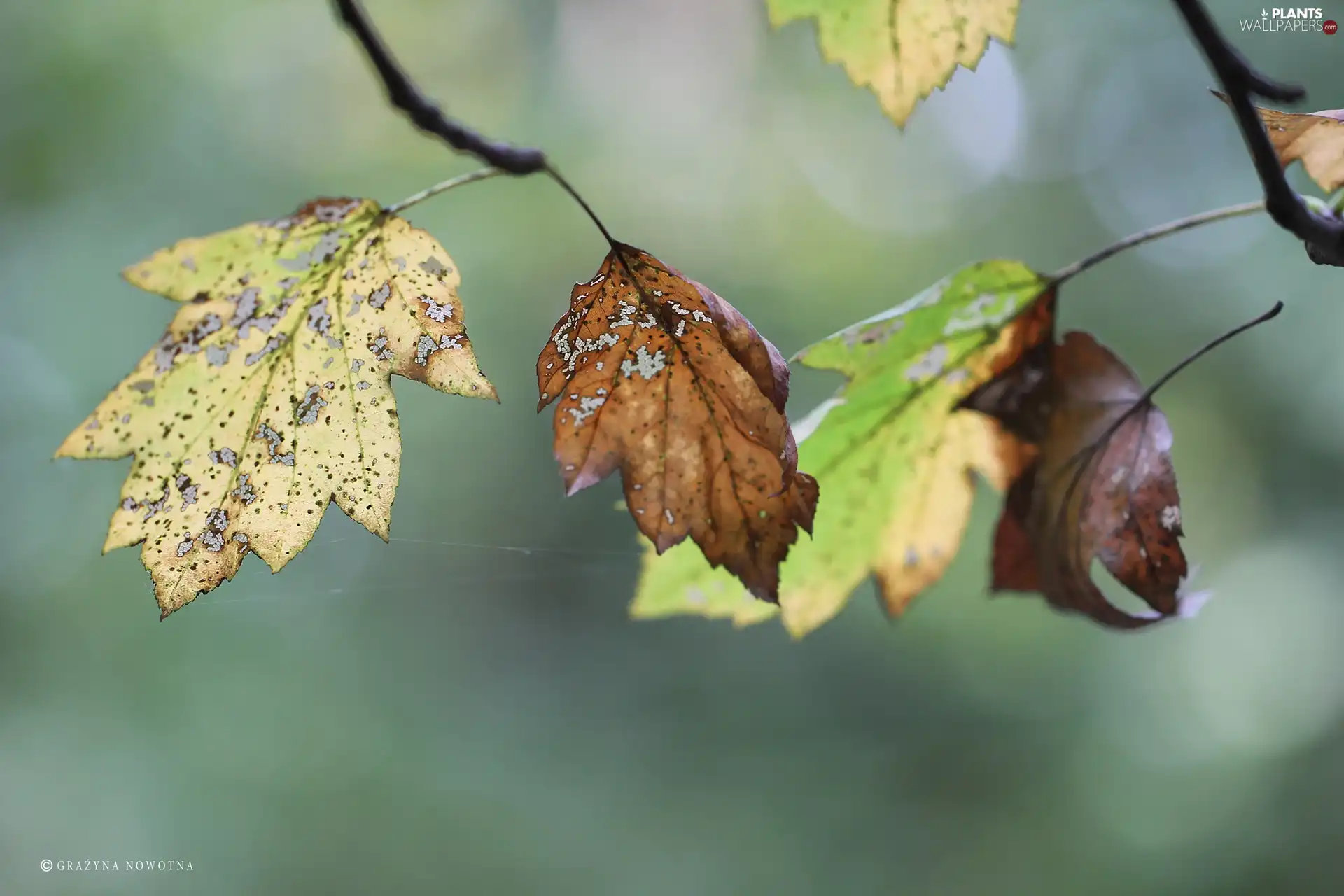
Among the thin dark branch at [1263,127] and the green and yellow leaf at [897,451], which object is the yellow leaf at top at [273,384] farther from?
the thin dark branch at [1263,127]

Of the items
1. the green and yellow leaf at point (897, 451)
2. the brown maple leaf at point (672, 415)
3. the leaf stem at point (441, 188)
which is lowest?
the green and yellow leaf at point (897, 451)

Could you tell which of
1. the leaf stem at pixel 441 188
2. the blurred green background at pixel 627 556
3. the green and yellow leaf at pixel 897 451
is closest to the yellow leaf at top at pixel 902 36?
the green and yellow leaf at pixel 897 451

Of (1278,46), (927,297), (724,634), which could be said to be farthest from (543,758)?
(1278,46)

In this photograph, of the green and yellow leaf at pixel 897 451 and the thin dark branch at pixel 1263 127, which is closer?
the thin dark branch at pixel 1263 127

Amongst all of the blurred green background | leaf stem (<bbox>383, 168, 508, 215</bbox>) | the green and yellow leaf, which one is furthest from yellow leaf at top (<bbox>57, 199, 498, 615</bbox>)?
the blurred green background

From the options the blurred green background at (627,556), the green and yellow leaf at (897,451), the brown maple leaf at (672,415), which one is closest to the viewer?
the brown maple leaf at (672,415)

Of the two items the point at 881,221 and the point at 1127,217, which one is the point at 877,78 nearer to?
the point at 881,221

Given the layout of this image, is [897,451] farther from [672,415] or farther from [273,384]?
[273,384]

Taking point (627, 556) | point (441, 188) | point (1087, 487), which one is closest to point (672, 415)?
point (441, 188)
